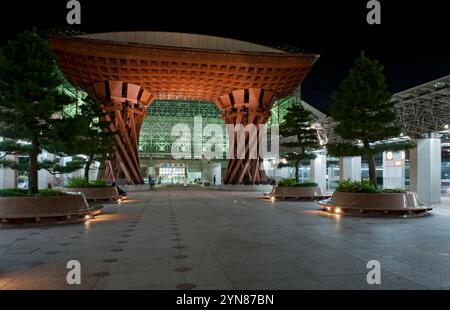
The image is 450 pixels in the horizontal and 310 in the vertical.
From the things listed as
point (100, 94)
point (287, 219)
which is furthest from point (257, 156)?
point (287, 219)

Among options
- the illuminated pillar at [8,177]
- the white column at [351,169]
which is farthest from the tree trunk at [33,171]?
the white column at [351,169]

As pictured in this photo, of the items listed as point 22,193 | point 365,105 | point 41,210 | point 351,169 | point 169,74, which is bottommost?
point 41,210

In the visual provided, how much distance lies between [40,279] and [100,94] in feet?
108

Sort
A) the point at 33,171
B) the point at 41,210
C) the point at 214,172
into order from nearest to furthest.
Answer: the point at 41,210 → the point at 33,171 → the point at 214,172

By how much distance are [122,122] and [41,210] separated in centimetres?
2526

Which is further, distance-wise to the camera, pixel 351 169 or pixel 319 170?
pixel 319 170

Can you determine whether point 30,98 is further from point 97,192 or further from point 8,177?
point 8,177

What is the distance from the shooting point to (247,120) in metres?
40.2

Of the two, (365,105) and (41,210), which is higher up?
(365,105)

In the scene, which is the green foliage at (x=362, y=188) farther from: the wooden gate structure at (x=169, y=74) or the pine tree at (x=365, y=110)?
the wooden gate structure at (x=169, y=74)

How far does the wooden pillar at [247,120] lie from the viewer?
40250mm

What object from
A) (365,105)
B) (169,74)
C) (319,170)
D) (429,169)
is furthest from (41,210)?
(319,170)

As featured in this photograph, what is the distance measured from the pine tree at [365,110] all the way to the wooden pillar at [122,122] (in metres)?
24.2
